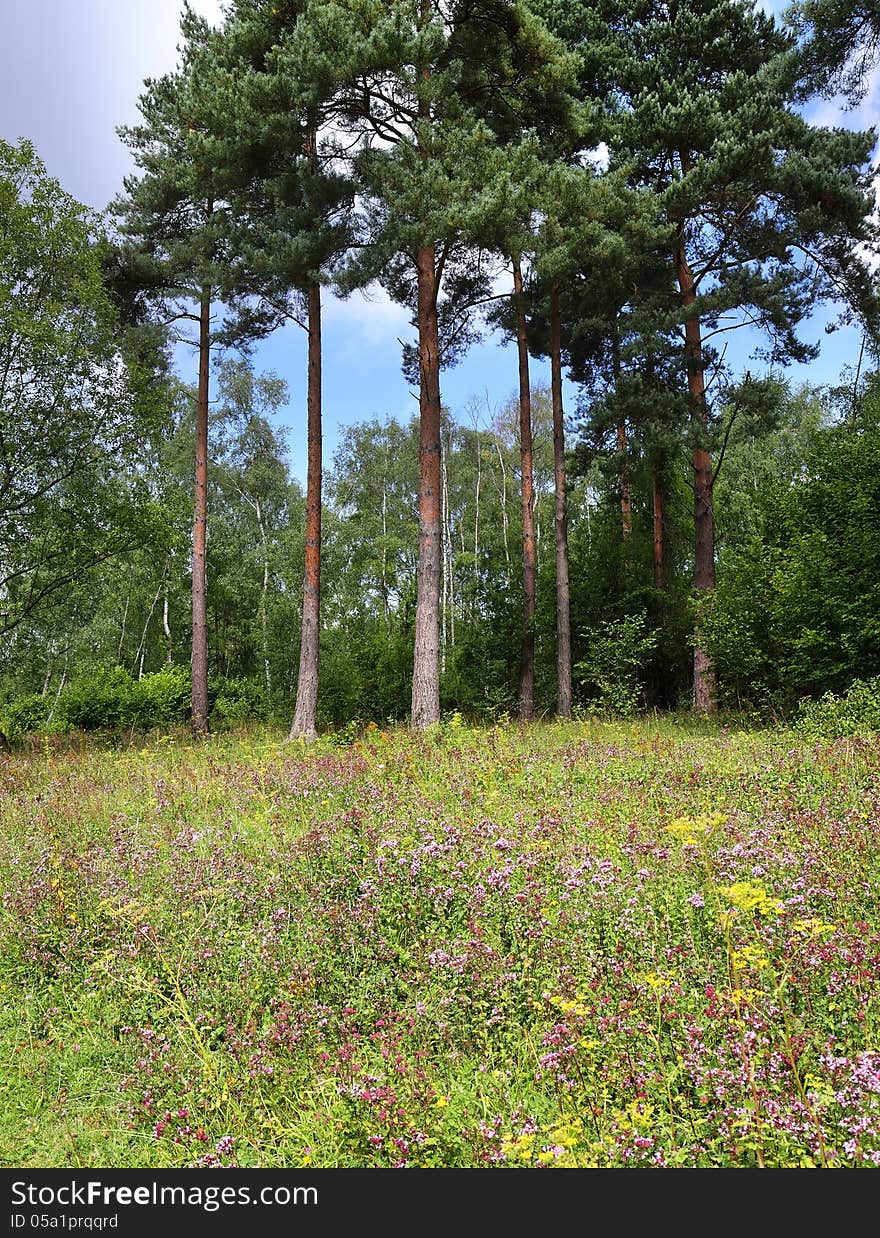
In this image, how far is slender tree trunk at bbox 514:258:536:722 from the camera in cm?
1797

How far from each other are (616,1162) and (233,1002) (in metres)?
2.15

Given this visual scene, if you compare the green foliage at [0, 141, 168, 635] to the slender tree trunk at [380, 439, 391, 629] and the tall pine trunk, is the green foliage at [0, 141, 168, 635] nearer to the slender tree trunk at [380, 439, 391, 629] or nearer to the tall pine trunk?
the tall pine trunk

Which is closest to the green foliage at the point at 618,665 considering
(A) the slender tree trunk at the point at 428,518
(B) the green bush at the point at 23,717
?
(A) the slender tree trunk at the point at 428,518

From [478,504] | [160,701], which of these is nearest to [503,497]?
[478,504]

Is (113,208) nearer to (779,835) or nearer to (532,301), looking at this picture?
(532,301)

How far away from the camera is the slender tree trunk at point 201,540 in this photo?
17.5m

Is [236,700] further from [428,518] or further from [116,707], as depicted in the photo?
[428,518]

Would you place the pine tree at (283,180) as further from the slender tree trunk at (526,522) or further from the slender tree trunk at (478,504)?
the slender tree trunk at (478,504)

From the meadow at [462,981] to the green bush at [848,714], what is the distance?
95.9 inches

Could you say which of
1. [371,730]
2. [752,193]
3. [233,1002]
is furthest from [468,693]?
[233,1002]

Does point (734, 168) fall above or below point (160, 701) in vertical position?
above

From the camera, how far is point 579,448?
21438 mm

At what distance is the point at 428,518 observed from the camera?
42.2ft

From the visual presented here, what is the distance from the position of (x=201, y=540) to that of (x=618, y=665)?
1020cm
